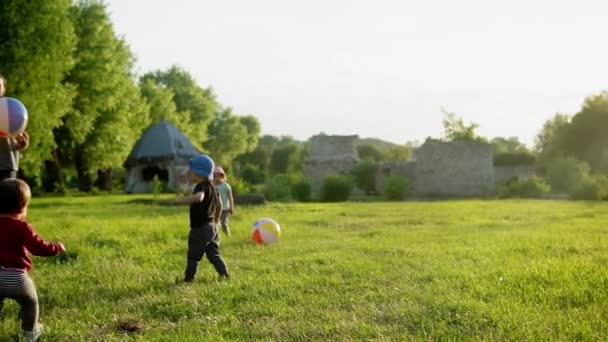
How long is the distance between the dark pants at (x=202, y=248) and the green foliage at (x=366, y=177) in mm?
39021

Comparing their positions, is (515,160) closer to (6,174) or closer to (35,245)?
(6,174)

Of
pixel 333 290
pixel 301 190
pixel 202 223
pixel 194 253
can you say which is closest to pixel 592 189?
pixel 301 190

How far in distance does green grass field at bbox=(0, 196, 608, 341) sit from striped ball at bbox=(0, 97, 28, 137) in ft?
6.40

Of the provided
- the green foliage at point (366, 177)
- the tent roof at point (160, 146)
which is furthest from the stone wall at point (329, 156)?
the tent roof at point (160, 146)

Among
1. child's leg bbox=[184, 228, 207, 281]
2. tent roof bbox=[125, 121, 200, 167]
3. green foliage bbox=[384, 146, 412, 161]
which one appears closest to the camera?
child's leg bbox=[184, 228, 207, 281]

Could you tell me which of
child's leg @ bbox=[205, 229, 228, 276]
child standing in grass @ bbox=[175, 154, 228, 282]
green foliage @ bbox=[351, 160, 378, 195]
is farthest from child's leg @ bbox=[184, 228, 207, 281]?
green foliage @ bbox=[351, 160, 378, 195]

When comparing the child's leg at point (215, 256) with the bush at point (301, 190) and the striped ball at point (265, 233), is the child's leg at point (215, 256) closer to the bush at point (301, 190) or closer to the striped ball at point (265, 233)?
the striped ball at point (265, 233)

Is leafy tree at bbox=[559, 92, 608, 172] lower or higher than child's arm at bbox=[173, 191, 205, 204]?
higher

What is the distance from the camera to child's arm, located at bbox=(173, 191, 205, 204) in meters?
6.83

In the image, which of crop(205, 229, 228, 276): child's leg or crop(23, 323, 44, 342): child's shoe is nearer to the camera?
crop(23, 323, 44, 342): child's shoe

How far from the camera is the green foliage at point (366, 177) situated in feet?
152

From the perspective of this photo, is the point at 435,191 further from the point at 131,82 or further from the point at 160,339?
the point at 160,339

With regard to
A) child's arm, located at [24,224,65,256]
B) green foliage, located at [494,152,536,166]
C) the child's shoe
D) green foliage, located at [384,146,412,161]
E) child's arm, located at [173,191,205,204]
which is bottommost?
the child's shoe

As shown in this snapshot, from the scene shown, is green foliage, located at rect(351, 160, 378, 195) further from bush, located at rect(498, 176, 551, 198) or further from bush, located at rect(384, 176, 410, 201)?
bush, located at rect(498, 176, 551, 198)
